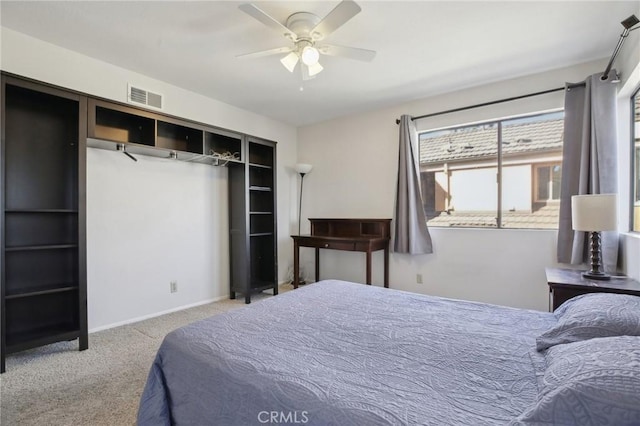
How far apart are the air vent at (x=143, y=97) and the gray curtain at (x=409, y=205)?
2737mm

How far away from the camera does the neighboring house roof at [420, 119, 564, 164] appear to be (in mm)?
3129

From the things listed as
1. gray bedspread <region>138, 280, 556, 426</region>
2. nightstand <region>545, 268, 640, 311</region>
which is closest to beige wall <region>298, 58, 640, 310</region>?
nightstand <region>545, 268, 640, 311</region>

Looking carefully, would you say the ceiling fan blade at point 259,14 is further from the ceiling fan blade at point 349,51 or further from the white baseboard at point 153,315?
the white baseboard at point 153,315

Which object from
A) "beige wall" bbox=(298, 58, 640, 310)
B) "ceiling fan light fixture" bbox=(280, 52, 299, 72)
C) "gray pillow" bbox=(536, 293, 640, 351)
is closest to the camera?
"gray pillow" bbox=(536, 293, 640, 351)

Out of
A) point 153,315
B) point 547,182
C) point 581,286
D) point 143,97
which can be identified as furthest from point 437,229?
point 143,97

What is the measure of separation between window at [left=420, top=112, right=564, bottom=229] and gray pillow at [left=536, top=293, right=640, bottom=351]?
2056 millimetres

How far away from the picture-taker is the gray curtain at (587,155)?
8.34 feet

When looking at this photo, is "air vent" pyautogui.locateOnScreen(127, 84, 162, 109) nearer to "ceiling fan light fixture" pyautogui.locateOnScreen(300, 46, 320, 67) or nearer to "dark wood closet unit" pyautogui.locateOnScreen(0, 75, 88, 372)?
"dark wood closet unit" pyautogui.locateOnScreen(0, 75, 88, 372)

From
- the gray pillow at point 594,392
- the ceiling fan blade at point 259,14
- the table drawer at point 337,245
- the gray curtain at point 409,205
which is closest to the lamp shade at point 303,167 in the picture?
the table drawer at point 337,245

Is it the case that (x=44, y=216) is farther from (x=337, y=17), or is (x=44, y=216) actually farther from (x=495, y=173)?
(x=495, y=173)

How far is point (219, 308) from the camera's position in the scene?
3.61m

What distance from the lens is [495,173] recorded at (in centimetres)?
341

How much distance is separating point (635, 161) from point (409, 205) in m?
1.92

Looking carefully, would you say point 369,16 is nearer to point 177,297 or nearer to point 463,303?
point 463,303
